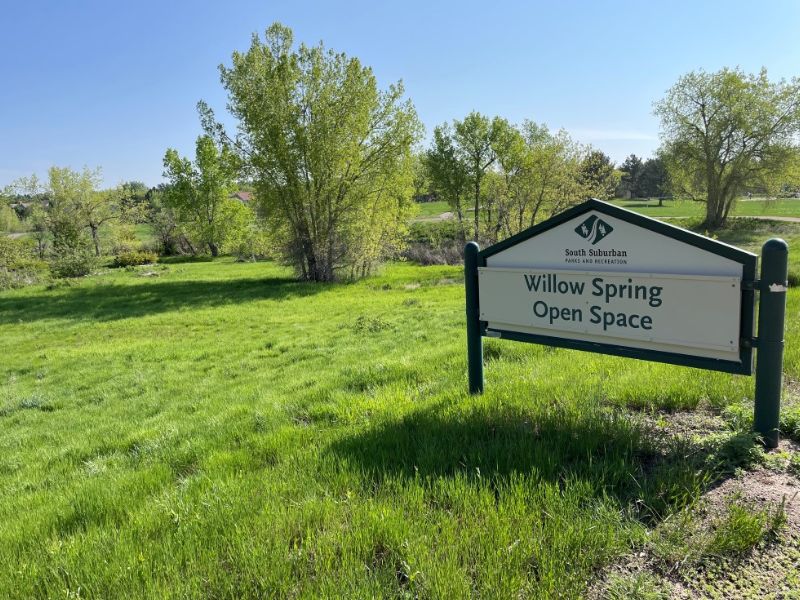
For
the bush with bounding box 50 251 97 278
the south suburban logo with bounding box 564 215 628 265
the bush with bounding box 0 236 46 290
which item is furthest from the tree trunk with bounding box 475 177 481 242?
the south suburban logo with bounding box 564 215 628 265

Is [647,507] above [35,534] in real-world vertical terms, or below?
above

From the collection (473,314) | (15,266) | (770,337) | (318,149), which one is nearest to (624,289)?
(770,337)

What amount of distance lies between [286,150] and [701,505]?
21510 mm

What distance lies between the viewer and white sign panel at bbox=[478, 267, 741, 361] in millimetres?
3014

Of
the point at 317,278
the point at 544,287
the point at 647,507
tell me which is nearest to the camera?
the point at 647,507

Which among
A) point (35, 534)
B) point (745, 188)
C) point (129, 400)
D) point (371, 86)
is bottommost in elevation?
point (129, 400)

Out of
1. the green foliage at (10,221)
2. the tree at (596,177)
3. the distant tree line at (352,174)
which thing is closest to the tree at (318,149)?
the distant tree line at (352,174)

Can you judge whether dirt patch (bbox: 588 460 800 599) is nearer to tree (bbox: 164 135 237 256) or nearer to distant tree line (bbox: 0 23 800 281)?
distant tree line (bbox: 0 23 800 281)

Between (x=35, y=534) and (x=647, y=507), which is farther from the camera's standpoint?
(x=35, y=534)

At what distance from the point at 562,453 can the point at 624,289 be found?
47.9 inches

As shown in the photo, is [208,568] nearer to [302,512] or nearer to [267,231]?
[302,512]

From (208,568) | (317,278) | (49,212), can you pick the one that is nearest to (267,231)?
(317,278)

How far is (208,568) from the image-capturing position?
2305mm

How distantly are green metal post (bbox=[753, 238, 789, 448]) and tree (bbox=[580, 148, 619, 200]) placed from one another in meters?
34.4
